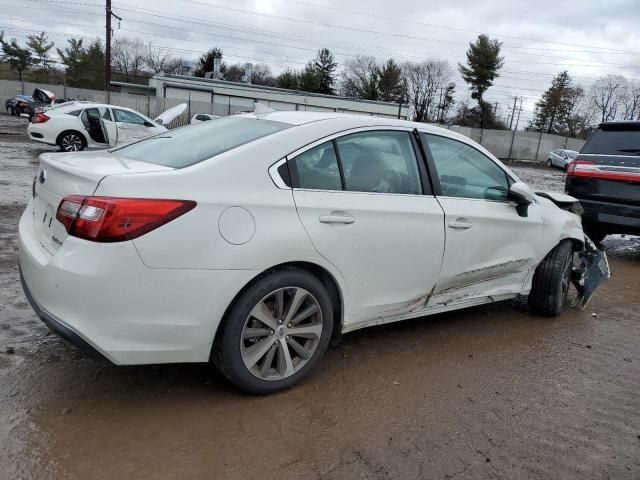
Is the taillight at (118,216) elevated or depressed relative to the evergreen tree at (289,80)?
depressed

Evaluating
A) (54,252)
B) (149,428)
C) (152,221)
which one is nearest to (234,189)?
(152,221)

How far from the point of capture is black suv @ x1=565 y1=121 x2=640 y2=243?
261 inches

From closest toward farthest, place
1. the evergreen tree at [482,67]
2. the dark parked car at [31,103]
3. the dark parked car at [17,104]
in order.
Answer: the dark parked car at [31,103], the dark parked car at [17,104], the evergreen tree at [482,67]

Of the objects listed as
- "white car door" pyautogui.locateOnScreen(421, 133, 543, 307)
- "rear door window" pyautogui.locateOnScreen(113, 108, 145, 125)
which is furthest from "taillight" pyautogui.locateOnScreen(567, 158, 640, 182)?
"rear door window" pyautogui.locateOnScreen(113, 108, 145, 125)

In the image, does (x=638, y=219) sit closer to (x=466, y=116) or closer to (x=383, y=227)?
(x=383, y=227)

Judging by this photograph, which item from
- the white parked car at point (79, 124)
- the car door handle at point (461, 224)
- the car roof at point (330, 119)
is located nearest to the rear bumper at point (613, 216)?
the car door handle at point (461, 224)

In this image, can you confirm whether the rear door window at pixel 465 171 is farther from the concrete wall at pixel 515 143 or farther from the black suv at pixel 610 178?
the concrete wall at pixel 515 143

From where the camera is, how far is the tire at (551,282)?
4543 millimetres

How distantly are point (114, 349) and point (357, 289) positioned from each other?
1366 millimetres

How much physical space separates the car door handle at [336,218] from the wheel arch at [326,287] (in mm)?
248

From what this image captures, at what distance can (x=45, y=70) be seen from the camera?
54375 millimetres

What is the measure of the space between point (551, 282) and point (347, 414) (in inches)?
101

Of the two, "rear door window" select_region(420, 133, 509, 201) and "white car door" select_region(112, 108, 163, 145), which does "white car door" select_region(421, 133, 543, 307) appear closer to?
"rear door window" select_region(420, 133, 509, 201)

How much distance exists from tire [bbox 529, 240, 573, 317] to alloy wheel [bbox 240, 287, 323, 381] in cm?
247
